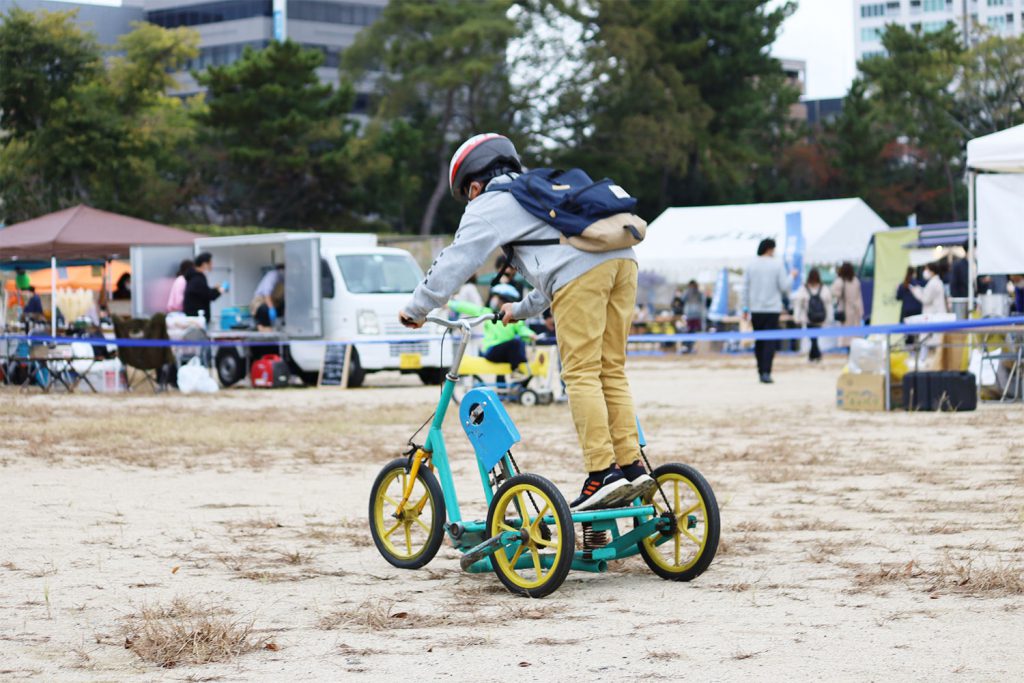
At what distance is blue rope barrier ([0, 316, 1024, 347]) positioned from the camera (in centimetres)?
1295

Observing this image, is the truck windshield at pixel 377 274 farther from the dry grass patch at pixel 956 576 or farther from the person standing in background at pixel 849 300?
the dry grass patch at pixel 956 576

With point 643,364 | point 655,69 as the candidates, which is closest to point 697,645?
point 643,364

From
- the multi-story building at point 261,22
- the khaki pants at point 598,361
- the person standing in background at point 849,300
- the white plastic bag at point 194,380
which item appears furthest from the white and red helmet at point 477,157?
the multi-story building at point 261,22

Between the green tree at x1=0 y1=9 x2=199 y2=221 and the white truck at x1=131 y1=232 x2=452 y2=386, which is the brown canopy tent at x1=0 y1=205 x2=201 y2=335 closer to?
the white truck at x1=131 y1=232 x2=452 y2=386

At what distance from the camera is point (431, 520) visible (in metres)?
5.70

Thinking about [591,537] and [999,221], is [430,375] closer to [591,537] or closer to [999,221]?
A: [999,221]

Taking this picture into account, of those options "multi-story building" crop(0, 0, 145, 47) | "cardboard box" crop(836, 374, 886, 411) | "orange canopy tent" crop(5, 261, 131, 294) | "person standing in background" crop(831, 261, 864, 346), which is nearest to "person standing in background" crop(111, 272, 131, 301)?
"orange canopy tent" crop(5, 261, 131, 294)

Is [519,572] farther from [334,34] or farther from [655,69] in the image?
[334,34]

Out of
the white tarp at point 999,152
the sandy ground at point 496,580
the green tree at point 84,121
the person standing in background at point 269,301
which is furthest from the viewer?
the green tree at point 84,121

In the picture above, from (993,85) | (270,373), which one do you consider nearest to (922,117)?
(993,85)

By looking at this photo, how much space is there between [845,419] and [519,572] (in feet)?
26.6

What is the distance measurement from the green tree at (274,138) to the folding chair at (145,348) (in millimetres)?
27706

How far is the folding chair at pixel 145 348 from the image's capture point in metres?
18.6

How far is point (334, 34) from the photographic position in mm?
96188
